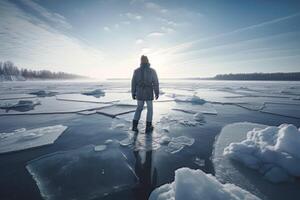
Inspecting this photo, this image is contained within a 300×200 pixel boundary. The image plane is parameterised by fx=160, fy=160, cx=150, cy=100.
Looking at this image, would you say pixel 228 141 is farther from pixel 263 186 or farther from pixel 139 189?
pixel 139 189

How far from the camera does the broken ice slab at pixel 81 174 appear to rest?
1.80 meters

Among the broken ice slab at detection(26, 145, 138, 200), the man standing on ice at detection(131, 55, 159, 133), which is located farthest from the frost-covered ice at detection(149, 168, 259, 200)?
the man standing on ice at detection(131, 55, 159, 133)

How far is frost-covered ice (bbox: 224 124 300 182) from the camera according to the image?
2133 millimetres

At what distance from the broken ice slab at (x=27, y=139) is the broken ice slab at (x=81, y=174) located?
747 millimetres

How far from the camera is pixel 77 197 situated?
1702mm

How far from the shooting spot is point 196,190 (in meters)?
1.50

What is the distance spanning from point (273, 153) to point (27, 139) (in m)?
4.50

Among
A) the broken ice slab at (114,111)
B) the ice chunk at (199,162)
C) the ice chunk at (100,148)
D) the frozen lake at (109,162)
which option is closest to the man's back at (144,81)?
the frozen lake at (109,162)

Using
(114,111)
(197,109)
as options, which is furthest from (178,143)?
(197,109)

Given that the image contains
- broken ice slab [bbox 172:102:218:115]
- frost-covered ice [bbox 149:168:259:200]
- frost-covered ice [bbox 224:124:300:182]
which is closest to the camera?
frost-covered ice [bbox 149:168:259:200]

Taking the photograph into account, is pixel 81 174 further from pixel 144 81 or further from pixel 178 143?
pixel 144 81

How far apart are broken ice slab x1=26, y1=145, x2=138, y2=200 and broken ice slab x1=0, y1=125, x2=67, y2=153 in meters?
0.75

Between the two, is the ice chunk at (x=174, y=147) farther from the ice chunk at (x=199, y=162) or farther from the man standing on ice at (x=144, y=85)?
the man standing on ice at (x=144, y=85)

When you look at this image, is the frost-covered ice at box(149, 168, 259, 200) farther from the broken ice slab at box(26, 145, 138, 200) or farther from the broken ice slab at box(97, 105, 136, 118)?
the broken ice slab at box(97, 105, 136, 118)
